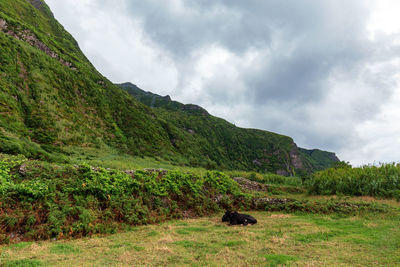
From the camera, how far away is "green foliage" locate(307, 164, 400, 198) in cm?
1806

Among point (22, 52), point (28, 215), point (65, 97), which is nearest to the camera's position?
point (28, 215)

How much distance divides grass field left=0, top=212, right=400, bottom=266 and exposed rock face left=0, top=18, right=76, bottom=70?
72.5 metres

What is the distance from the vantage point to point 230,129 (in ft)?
528

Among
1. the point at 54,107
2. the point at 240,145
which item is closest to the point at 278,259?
the point at 54,107

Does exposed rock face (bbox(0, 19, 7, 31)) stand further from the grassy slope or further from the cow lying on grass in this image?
the cow lying on grass

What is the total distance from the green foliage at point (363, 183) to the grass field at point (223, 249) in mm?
10913

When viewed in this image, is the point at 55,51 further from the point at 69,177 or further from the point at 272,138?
the point at 272,138

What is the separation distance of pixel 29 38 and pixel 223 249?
263ft

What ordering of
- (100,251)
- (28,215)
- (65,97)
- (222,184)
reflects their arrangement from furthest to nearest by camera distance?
(65,97) < (222,184) < (28,215) < (100,251)

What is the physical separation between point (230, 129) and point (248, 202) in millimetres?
146648

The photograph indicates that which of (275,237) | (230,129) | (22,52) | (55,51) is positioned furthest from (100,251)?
(230,129)

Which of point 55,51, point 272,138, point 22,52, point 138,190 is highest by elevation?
point 272,138

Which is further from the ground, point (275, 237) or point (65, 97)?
point (65, 97)

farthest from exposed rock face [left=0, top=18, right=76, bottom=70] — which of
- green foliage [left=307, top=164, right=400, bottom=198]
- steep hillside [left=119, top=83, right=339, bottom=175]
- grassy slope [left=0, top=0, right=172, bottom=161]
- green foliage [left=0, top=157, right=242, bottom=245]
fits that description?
green foliage [left=307, top=164, right=400, bottom=198]
